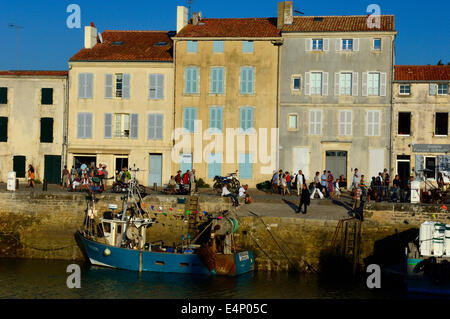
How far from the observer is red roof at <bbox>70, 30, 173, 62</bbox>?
3869cm

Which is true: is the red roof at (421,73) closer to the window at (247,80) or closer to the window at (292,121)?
the window at (292,121)

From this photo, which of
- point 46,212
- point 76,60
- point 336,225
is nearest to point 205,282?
point 336,225

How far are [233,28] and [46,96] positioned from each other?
459 inches

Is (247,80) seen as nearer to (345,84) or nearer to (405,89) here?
(345,84)

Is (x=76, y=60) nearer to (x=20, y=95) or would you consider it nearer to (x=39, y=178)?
(x=20, y=95)

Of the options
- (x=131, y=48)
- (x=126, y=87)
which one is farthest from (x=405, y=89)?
(x=131, y=48)

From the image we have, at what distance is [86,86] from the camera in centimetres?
3881

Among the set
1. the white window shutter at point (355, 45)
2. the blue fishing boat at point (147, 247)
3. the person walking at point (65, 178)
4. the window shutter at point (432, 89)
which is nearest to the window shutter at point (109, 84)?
the person walking at point (65, 178)

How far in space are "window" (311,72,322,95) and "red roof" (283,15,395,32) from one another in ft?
8.16

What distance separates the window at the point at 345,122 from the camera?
121 ft

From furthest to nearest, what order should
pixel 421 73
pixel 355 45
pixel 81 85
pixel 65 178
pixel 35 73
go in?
pixel 35 73
pixel 81 85
pixel 355 45
pixel 421 73
pixel 65 178

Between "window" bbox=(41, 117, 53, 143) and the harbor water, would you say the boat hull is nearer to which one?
the harbor water

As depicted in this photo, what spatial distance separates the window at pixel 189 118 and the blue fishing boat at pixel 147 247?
9.65 meters
